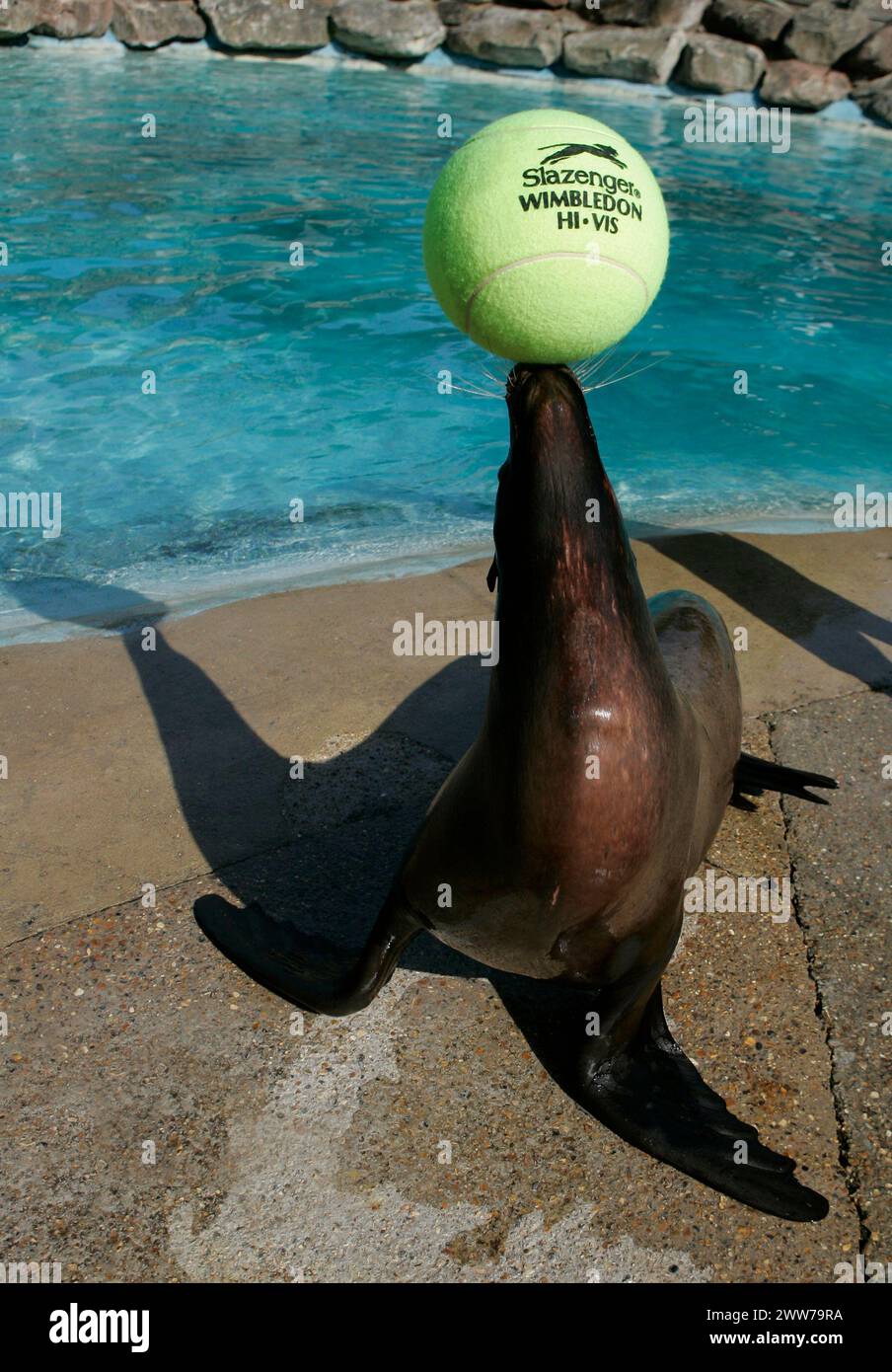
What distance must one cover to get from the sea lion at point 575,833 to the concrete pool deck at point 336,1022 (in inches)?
4.4

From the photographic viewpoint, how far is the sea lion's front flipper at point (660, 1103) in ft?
9.11

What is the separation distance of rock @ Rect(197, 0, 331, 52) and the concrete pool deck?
23.0 m

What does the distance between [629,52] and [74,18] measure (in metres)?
10.7

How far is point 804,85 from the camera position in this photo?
23422 mm

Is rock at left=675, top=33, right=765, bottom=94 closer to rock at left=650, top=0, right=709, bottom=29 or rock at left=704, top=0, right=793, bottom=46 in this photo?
rock at left=704, top=0, right=793, bottom=46

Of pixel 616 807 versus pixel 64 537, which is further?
pixel 64 537

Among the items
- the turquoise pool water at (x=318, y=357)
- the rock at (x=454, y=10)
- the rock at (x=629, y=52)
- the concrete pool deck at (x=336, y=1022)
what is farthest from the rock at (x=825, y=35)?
the concrete pool deck at (x=336, y=1022)

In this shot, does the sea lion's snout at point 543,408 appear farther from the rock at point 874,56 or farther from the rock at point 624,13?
the rock at point 624,13

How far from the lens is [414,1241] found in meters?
2.65

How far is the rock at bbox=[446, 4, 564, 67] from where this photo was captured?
79.7 feet

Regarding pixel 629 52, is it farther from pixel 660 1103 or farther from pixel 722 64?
pixel 660 1103
